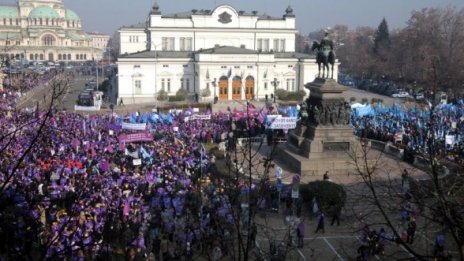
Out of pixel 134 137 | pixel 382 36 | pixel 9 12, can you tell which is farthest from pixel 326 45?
pixel 9 12

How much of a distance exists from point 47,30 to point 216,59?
350 feet

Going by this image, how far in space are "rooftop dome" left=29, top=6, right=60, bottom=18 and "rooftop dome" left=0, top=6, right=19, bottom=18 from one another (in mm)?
7957

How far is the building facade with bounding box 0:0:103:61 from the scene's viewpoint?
5561 inches

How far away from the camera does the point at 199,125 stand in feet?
104

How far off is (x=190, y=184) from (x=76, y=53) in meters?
141

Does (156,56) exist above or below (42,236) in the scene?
above

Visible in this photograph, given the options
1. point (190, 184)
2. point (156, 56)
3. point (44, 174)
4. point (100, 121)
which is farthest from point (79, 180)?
point (156, 56)

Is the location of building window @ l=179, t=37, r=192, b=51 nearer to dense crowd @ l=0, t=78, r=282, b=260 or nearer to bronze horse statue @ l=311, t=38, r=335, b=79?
dense crowd @ l=0, t=78, r=282, b=260

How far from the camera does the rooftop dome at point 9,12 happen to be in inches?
6009

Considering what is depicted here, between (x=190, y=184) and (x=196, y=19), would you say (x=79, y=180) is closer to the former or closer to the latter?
(x=190, y=184)

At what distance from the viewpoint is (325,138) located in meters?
22.7

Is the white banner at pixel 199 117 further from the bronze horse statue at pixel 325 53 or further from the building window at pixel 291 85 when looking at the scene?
the building window at pixel 291 85

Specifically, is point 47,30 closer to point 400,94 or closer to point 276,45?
point 276,45

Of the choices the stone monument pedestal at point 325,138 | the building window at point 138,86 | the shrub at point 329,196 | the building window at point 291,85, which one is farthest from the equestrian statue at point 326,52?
the building window at point 291,85
